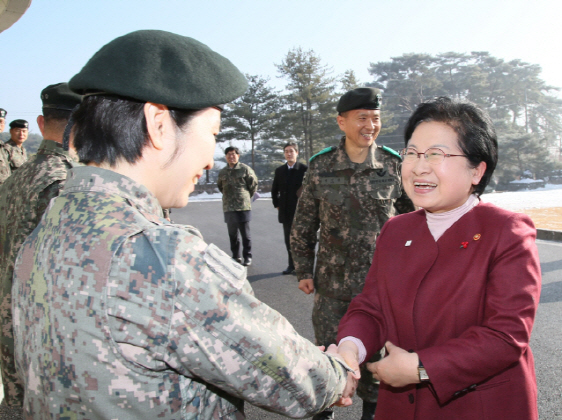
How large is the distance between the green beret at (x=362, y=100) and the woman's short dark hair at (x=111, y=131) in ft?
7.31

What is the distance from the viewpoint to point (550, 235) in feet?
29.2

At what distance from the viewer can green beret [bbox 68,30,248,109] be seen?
3.17 ft

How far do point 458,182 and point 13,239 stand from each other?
7.09ft

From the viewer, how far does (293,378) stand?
983 millimetres

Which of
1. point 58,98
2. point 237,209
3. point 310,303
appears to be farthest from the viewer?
point 237,209

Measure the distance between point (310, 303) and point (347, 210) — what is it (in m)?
2.48

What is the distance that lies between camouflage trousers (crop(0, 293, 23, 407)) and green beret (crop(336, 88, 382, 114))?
2.44 m

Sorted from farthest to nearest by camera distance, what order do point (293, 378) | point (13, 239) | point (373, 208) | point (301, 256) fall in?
point (301, 256) < point (373, 208) < point (13, 239) < point (293, 378)

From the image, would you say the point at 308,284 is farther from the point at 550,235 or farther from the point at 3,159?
the point at 550,235

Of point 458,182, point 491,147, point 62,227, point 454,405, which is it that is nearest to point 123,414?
point 62,227

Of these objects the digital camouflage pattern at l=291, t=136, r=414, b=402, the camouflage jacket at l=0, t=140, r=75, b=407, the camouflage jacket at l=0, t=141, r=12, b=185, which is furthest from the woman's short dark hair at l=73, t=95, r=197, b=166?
the camouflage jacket at l=0, t=141, r=12, b=185

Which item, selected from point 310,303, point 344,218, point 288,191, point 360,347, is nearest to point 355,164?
point 344,218

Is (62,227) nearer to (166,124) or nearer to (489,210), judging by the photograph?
(166,124)

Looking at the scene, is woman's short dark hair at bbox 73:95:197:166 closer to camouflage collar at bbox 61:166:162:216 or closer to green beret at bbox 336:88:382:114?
camouflage collar at bbox 61:166:162:216
